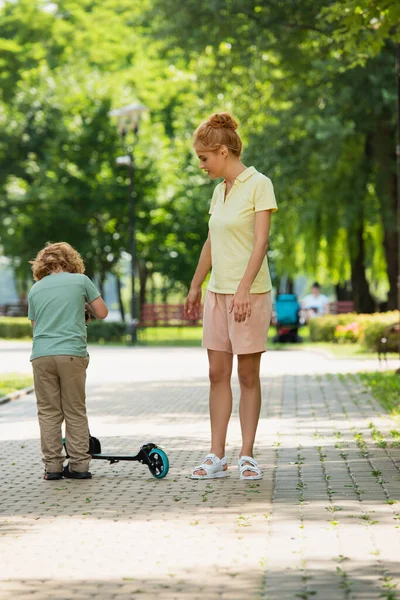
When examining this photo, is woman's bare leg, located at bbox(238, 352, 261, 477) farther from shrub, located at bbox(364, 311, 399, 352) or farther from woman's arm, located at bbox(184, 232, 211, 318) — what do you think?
shrub, located at bbox(364, 311, 399, 352)

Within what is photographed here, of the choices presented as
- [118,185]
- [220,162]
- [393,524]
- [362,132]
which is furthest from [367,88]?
[393,524]

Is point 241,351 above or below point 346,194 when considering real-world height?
below

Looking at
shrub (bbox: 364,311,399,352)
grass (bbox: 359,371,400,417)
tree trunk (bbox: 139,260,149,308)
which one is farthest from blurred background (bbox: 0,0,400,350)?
grass (bbox: 359,371,400,417)

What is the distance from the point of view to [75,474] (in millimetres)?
8234

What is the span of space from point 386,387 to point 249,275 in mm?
7967

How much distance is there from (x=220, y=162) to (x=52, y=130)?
121 ft

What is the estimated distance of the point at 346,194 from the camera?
Result: 31.5 meters

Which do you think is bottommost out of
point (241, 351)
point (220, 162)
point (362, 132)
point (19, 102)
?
point (241, 351)

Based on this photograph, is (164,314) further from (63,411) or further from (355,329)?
(63,411)

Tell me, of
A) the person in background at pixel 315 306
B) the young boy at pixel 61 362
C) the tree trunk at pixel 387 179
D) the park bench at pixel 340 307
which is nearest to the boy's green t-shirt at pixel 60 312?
the young boy at pixel 61 362

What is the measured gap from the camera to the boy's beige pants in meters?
8.20

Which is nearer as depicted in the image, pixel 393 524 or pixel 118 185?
pixel 393 524

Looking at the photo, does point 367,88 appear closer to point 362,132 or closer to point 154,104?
point 362,132

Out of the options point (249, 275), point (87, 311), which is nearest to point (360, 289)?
point (87, 311)
